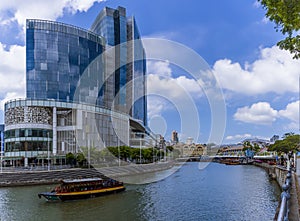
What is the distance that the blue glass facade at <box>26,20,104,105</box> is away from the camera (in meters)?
90.2

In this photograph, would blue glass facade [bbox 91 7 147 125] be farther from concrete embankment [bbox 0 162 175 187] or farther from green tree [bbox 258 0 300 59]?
green tree [bbox 258 0 300 59]

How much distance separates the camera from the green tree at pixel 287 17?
7.53 meters

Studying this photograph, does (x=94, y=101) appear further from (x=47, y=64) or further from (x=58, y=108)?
(x=58, y=108)

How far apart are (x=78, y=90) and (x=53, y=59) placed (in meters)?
12.2

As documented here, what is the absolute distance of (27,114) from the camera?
202 ft

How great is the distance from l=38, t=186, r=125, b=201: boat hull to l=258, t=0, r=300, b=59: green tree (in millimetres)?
27865

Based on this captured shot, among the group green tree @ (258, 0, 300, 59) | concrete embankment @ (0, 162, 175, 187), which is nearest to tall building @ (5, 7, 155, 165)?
concrete embankment @ (0, 162, 175, 187)

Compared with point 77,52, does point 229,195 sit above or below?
below

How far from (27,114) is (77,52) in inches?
1583

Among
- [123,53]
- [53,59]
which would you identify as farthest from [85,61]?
[123,53]

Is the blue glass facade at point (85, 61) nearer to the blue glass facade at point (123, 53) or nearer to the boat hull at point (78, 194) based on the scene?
the blue glass facade at point (123, 53)

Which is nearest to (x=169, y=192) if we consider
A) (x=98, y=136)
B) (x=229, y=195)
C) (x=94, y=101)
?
(x=229, y=195)

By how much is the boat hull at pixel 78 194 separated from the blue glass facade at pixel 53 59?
206ft

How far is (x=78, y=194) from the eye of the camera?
32.4 meters
